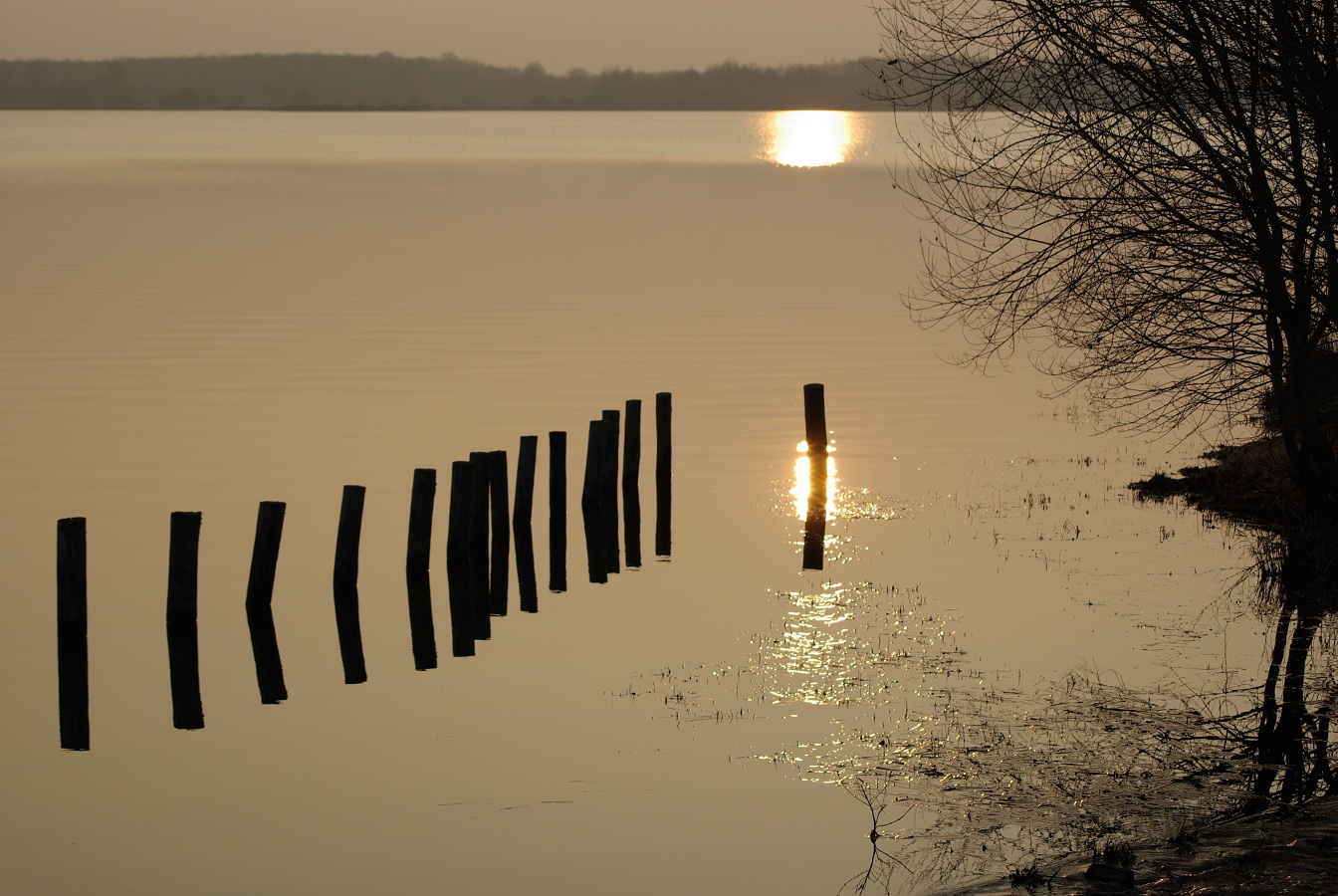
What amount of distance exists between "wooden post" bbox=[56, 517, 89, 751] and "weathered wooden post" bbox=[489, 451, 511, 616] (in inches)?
199

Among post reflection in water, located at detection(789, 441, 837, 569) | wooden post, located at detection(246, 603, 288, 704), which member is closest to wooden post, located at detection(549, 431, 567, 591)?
post reflection in water, located at detection(789, 441, 837, 569)

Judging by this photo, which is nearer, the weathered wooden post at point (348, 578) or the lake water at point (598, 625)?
the lake water at point (598, 625)

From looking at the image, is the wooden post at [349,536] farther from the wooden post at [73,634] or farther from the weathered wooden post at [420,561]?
the wooden post at [73,634]

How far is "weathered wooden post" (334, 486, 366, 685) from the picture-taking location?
16797mm

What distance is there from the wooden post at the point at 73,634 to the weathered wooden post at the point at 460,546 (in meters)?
3.98

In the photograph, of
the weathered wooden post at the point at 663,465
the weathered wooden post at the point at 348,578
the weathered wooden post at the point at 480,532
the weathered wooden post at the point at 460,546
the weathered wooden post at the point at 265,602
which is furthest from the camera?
the weathered wooden post at the point at 663,465

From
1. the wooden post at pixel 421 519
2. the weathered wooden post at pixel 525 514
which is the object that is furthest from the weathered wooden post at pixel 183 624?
the weathered wooden post at pixel 525 514

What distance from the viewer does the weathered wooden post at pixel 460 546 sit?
17953mm

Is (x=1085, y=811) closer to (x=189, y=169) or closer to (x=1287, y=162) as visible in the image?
(x=1287, y=162)

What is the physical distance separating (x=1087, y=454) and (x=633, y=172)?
118680 millimetres

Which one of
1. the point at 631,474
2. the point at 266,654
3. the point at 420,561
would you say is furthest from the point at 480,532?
the point at 631,474

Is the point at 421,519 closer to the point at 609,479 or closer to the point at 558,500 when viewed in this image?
the point at 558,500

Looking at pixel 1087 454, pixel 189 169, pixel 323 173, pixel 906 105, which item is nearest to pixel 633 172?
pixel 323 173

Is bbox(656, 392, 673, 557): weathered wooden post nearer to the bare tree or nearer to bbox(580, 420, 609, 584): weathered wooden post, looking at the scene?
bbox(580, 420, 609, 584): weathered wooden post
